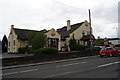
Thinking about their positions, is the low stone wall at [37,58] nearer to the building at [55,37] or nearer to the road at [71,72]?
the road at [71,72]

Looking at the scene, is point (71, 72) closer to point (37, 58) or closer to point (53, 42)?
point (37, 58)

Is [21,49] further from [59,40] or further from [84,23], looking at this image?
[84,23]

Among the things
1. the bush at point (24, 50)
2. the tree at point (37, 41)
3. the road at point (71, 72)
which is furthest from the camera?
the bush at point (24, 50)

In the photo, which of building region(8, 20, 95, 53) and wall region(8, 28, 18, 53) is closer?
building region(8, 20, 95, 53)

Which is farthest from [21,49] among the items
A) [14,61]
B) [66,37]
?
[14,61]

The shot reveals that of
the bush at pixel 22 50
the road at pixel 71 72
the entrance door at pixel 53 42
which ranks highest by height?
the entrance door at pixel 53 42

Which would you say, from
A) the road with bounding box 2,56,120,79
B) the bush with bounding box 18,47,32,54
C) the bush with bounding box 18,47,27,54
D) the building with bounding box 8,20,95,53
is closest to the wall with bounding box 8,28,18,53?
the building with bounding box 8,20,95,53

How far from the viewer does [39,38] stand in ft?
122

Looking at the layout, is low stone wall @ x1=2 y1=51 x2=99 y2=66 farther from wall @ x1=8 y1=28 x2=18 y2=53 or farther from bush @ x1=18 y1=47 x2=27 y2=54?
wall @ x1=8 y1=28 x2=18 y2=53

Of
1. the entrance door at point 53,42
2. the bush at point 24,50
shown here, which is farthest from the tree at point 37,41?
the entrance door at point 53,42

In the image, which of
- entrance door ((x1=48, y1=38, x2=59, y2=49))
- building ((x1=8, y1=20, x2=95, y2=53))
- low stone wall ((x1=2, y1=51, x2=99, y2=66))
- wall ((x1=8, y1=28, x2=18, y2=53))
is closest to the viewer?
low stone wall ((x1=2, y1=51, x2=99, y2=66))

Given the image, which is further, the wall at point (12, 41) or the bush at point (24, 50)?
the wall at point (12, 41)

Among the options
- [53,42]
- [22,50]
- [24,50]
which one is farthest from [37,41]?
[53,42]

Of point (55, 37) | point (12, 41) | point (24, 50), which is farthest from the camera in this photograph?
point (55, 37)
